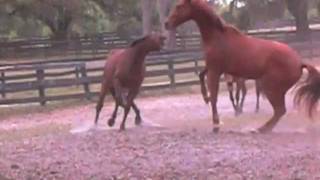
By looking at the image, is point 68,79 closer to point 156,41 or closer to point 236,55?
point 156,41

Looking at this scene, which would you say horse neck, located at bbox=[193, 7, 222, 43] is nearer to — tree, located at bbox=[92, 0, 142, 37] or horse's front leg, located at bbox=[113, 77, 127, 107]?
horse's front leg, located at bbox=[113, 77, 127, 107]

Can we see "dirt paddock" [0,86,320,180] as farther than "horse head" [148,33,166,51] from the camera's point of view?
No

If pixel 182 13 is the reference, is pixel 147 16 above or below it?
below

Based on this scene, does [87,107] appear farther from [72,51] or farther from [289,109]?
[72,51]

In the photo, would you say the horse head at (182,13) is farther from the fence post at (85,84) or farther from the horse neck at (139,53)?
the fence post at (85,84)

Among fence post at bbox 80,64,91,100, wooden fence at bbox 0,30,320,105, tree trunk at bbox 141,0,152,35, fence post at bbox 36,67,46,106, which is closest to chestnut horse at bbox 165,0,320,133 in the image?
fence post at bbox 36,67,46,106

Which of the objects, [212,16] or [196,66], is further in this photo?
[196,66]

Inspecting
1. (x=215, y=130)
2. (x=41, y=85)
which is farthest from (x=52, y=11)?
(x=215, y=130)

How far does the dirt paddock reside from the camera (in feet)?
Result: 23.4

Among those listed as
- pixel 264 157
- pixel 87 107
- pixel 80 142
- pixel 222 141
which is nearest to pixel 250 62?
pixel 222 141

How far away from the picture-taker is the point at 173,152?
875 cm

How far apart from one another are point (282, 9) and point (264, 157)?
35.4m

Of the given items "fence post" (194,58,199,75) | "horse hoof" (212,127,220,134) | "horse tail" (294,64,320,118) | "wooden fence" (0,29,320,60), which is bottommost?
"wooden fence" (0,29,320,60)

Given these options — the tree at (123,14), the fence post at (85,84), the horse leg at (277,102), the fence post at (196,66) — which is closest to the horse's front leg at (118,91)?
the horse leg at (277,102)
